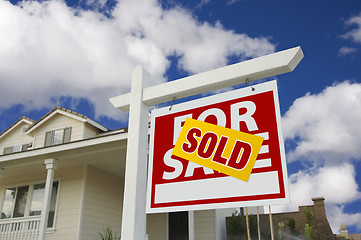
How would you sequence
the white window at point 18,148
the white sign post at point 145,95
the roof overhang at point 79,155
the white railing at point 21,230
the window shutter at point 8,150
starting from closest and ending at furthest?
the white sign post at point 145,95 → the roof overhang at point 79,155 → the white railing at point 21,230 → the white window at point 18,148 → the window shutter at point 8,150

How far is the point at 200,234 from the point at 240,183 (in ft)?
30.6

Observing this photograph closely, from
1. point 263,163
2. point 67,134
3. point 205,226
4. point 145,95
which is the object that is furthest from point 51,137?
point 263,163

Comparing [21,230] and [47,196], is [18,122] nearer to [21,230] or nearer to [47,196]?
[21,230]

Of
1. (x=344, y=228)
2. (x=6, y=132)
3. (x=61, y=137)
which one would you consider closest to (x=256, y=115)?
(x=61, y=137)

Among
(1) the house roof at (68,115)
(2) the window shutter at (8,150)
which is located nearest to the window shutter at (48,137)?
Result: (1) the house roof at (68,115)

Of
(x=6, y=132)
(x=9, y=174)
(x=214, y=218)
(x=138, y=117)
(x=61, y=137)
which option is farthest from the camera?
(x=6, y=132)

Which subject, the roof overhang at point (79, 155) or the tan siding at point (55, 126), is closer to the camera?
the roof overhang at point (79, 155)

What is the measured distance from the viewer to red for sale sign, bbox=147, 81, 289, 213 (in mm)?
1995

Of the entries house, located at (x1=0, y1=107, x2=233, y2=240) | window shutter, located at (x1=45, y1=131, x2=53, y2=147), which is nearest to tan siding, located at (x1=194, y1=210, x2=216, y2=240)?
house, located at (x1=0, y1=107, x2=233, y2=240)

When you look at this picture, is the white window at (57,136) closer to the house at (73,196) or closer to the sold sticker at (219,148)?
the house at (73,196)

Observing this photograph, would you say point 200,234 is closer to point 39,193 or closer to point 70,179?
point 70,179

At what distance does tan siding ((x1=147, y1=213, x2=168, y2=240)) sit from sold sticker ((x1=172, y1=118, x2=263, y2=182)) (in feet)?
32.9

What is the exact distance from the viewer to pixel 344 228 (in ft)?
45.7

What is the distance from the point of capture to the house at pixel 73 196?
940 cm
